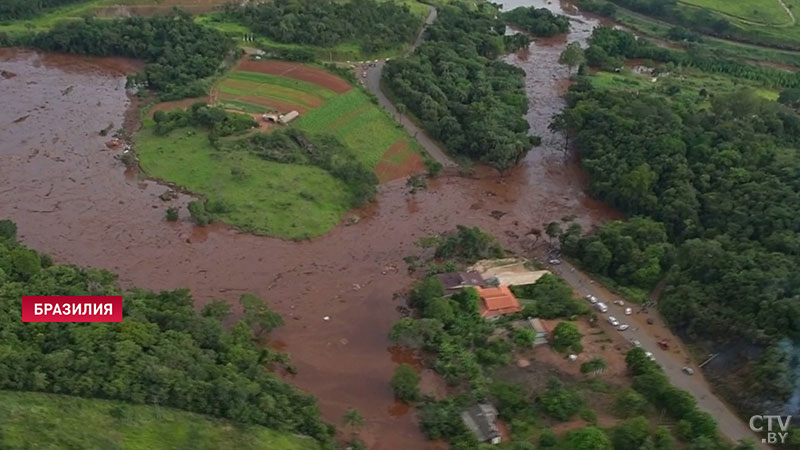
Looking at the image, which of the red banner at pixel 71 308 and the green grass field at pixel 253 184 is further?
the green grass field at pixel 253 184

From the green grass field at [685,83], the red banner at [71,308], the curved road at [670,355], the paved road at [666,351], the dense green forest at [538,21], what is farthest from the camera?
the dense green forest at [538,21]

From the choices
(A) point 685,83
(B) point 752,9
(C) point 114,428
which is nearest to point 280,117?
(C) point 114,428

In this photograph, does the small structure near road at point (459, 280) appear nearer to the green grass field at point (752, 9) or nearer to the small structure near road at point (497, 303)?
the small structure near road at point (497, 303)

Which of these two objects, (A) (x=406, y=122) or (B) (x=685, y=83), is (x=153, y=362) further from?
(B) (x=685, y=83)

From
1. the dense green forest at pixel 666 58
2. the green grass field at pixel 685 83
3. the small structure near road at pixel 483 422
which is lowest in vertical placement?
the small structure near road at pixel 483 422

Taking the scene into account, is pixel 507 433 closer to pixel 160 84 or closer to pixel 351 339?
pixel 351 339

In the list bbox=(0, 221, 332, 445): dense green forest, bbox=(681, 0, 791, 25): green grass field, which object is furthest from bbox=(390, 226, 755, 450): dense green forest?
bbox=(681, 0, 791, 25): green grass field

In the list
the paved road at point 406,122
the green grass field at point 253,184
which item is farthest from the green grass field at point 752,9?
the green grass field at point 253,184

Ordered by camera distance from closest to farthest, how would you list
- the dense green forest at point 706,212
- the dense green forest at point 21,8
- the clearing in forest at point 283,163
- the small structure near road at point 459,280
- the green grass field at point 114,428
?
the green grass field at point 114,428
the dense green forest at point 706,212
the small structure near road at point 459,280
the clearing in forest at point 283,163
the dense green forest at point 21,8
